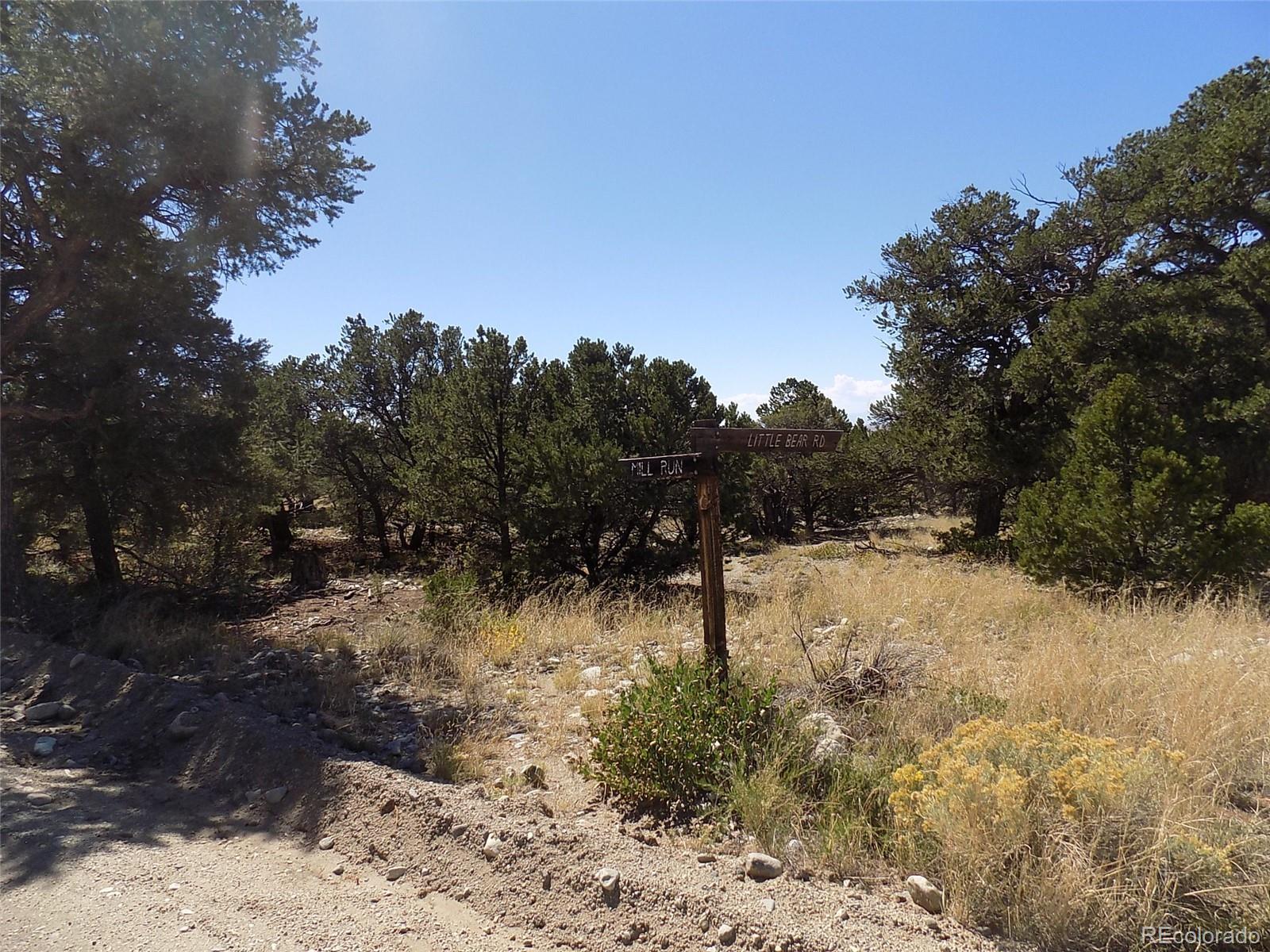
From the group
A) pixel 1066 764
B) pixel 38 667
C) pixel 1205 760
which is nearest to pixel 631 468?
pixel 1066 764

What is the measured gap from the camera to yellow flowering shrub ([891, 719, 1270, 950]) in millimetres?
2641

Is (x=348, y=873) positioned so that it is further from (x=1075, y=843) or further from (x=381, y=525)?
(x=381, y=525)

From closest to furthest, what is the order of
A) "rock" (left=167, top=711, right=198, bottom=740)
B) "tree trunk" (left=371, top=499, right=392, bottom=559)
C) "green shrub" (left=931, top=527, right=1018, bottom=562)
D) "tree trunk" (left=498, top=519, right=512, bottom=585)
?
"rock" (left=167, top=711, right=198, bottom=740), "tree trunk" (left=498, top=519, right=512, bottom=585), "green shrub" (left=931, top=527, right=1018, bottom=562), "tree trunk" (left=371, top=499, right=392, bottom=559)

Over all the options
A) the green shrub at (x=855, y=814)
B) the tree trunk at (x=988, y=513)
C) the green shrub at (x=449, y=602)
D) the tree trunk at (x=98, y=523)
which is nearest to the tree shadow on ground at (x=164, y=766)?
the green shrub at (x=449, y=602)

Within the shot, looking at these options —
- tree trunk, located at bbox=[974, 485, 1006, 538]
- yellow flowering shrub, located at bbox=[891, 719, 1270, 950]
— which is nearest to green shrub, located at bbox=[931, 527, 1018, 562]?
tree trunk, located at bbox=[974, 485, 1006, 538]

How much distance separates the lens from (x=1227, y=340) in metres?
10.2

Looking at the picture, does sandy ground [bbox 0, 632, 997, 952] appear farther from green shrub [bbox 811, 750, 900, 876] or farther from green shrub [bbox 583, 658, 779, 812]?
green shrub [bbox 583, 658, 779, 812]

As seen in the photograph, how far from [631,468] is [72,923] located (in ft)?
12.1

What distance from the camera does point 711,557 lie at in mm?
4762

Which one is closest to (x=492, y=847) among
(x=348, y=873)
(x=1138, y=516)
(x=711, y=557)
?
(x=348, y=873)

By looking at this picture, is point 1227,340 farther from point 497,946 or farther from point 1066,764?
point 497,946

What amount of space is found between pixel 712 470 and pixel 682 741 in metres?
1.78

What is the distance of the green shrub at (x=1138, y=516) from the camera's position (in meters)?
7.73

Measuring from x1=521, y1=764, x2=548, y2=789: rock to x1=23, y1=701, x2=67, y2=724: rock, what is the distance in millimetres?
4760
